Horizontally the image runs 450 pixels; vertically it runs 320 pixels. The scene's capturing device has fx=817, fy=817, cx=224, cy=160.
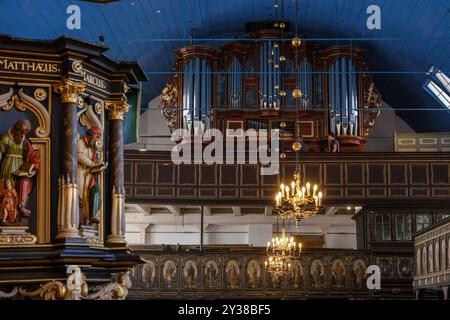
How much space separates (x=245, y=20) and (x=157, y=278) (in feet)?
35.7

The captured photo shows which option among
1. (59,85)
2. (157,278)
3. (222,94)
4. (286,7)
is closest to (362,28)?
(286,7)

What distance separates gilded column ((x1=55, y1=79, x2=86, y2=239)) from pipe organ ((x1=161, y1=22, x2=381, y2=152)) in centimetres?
2104

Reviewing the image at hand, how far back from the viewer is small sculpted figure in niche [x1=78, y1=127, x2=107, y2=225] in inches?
414

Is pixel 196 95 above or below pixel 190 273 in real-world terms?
above

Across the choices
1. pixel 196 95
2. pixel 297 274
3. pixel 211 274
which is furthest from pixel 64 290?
pixel 196 95

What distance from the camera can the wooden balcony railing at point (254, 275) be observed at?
96.0 ft

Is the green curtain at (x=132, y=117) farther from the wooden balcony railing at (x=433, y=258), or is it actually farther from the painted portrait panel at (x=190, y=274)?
the painted portrait panel at (x=190, y=274)

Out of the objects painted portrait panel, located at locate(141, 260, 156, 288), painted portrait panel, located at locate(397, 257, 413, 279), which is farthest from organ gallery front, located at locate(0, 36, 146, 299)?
painted portrait panel, located at locate(397, 257, 413, 279)

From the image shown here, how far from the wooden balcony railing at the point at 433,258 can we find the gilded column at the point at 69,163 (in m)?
11.7

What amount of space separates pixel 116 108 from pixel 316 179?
19.3 meters

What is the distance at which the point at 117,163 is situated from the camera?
1129 cm

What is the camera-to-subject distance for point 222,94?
106 ft

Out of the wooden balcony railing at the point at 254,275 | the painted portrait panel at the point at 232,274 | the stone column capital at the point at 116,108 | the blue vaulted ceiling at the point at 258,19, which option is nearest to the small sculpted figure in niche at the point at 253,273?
the wooden balcony railing at the point at 254,275

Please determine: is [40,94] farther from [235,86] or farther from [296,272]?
[235,86]
